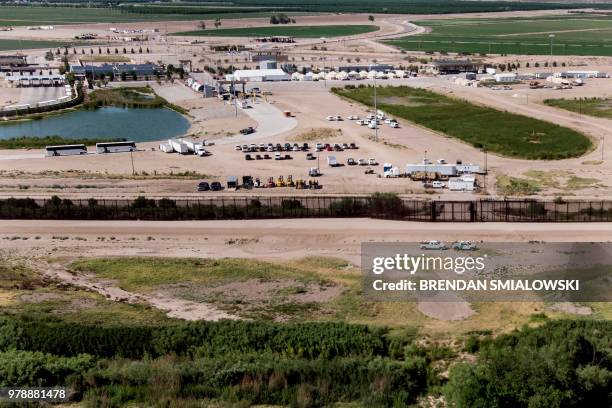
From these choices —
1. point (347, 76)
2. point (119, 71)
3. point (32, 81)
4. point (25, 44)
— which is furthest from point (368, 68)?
point (25, 44)

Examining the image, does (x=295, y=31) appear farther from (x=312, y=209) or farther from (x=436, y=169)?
(x=312, y=209)

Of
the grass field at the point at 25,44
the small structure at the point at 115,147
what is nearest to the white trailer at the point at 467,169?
the small structure at the point at 115,147

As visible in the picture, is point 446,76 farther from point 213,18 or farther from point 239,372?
point 213,18

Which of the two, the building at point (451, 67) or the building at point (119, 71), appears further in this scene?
the building at point (451, 67)

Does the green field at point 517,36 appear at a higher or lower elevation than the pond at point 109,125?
higher

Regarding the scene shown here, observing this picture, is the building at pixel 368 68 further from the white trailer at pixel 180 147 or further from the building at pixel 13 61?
the building at pixel 13 61

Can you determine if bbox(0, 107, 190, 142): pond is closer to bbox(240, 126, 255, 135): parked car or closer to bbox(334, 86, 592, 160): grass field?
bbox(240, 126, 255, 135): parked car
